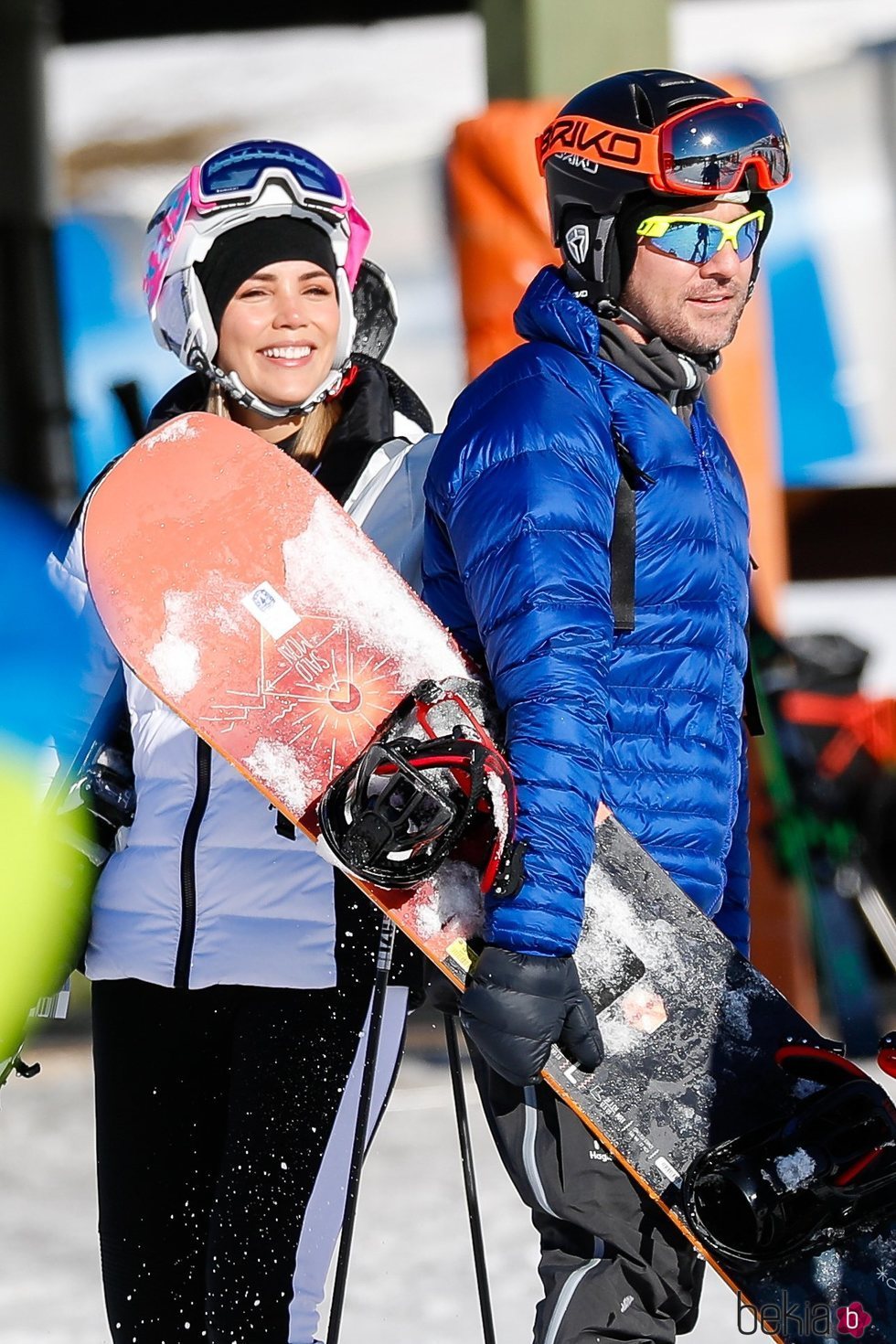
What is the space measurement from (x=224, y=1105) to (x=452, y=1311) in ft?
5.34

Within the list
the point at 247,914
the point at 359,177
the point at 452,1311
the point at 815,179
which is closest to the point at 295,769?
the point at 247,914

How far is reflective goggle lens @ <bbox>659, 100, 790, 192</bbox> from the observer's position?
7.46 feet

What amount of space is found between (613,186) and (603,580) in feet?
1.82

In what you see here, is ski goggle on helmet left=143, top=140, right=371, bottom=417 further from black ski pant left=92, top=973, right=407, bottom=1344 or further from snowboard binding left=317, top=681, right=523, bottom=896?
black ski pant left=92, top=973, right=407, bottom=1344

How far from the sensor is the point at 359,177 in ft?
42.1

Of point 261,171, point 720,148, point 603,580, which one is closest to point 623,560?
point 603,580

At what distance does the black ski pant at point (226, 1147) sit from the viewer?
2303 mm

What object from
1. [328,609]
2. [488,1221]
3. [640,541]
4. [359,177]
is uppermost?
[640,541]

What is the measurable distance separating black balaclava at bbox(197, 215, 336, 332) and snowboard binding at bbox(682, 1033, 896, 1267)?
1.33 meters

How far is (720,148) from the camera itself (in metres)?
2.30

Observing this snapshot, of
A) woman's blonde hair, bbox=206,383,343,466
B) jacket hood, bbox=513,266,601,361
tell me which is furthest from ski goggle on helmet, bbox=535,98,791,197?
woman's blonde hair, bbox=206,383,343,466

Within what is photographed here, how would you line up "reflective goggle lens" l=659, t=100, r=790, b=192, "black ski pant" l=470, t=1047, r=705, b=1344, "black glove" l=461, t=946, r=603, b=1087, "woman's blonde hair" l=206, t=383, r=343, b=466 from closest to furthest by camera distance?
"black glove" l=461, t=946, r=603, b=1087 → "black ski pant" l=470, t=1047, r=705, b=1344 → "reflective goggle lens" l=659, t=100, r=790, b=192 → "woman's blonde hair" l=206, t=383, r=343, b=466

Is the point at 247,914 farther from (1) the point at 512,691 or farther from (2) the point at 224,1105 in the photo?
(1) the point at 512,691

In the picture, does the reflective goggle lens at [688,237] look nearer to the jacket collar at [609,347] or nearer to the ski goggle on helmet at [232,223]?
the jacket collar at [609,347]
